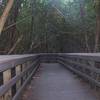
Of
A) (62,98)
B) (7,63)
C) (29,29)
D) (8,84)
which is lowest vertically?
(62,98)

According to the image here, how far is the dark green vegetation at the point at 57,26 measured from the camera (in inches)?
831

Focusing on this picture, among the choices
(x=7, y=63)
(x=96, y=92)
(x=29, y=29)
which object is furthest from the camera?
(x=29, y=29)

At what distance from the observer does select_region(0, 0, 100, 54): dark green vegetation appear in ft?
69.3

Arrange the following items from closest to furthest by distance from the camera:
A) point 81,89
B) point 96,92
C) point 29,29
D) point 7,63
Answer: point 7,63 < point 96,92 < point 81,89 < point 29,29

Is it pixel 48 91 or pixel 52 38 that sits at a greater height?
pixel 52 38

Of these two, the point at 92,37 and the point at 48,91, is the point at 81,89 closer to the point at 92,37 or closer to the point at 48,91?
the point at 48,91

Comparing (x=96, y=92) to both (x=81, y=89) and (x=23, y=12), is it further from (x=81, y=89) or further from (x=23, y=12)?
(x=23, y=12)

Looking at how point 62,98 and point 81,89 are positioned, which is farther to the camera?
point 81,89

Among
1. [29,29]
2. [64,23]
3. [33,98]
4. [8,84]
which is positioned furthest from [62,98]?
[64,23]

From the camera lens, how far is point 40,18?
88.3 ft

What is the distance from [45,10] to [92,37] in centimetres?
495

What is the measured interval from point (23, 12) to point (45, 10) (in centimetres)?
575

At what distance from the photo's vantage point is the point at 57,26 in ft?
105

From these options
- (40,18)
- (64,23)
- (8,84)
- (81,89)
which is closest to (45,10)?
(40,18)
